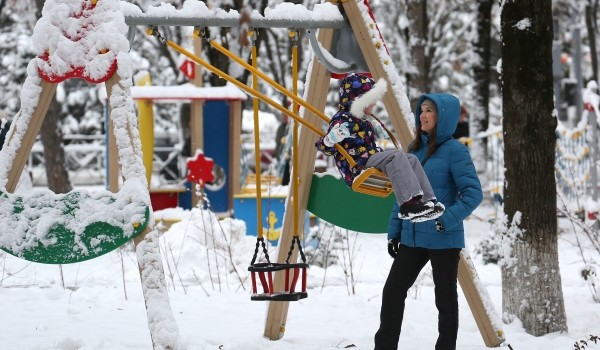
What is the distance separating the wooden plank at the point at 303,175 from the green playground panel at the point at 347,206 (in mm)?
62

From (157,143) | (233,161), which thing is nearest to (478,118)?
(233,161)

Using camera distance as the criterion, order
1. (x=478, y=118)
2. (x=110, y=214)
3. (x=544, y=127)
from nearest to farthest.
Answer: (x=110, y=214), (x=544, y=127), (x=478, y=118)

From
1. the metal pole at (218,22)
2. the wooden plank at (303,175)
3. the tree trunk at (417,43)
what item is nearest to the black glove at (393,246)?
the wooden plank at (303,175)

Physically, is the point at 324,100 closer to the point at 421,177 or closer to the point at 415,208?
the point at 421,177

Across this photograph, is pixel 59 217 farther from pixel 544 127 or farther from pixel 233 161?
pixel 233 161

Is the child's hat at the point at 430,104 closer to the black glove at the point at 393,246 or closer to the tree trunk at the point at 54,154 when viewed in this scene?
the black glove at the point at 393,246

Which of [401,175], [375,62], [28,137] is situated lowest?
[401,175]

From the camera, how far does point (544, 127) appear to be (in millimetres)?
5367

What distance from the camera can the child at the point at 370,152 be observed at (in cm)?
390

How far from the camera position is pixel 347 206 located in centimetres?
511

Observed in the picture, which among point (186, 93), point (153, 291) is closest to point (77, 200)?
point (153, 291)

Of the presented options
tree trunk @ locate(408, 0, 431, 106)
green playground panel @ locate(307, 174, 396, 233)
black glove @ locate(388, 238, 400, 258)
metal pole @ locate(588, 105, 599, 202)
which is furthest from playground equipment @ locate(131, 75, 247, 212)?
black glove @ locate(388, 238, 400, 258)

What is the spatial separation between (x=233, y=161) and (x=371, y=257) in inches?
114

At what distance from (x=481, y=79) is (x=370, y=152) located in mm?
13800
